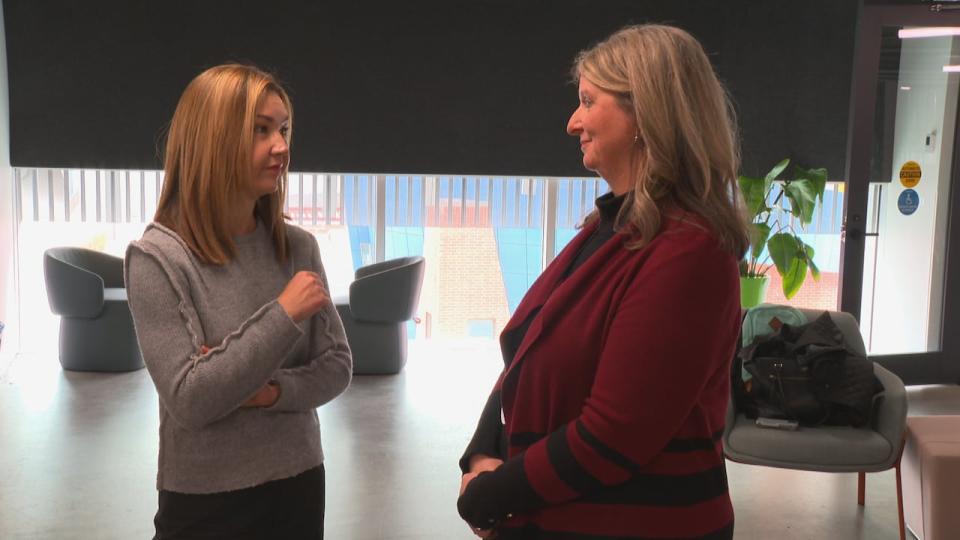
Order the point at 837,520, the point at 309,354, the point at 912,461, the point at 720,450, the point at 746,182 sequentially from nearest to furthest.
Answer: the point at 720,450, the point at 309,354, the point at 912,461, the point at 837,520, the point at 746,182

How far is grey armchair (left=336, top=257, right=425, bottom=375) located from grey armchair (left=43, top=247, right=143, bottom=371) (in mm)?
1616

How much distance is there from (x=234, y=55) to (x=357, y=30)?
1.01 metres

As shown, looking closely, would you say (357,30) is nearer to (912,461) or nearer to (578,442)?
(912,461)

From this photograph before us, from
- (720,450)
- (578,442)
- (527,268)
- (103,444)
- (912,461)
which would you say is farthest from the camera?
(527,268)

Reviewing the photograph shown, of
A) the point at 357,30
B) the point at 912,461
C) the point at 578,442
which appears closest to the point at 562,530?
the point at 578,442

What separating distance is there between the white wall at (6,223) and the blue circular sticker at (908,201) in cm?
683

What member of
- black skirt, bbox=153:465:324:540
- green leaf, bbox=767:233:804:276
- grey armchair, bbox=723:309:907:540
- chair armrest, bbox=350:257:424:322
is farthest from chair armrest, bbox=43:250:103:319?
black skirt, bbox=153:465:324:540

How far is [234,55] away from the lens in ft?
24.5

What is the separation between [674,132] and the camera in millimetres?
1492

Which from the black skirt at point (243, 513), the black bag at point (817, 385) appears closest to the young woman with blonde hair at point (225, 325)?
the black skirt at point (243, 513)

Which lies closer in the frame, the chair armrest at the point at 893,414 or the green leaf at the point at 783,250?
the chair armrest at the point at 893,414

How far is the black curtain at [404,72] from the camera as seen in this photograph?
7.36 meters

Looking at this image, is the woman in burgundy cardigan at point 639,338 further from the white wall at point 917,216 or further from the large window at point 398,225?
the large window at point 398,225

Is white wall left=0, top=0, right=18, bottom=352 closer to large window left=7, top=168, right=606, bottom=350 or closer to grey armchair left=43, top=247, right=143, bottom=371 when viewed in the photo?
large window left=7, top=168, right=606, bottom=350
